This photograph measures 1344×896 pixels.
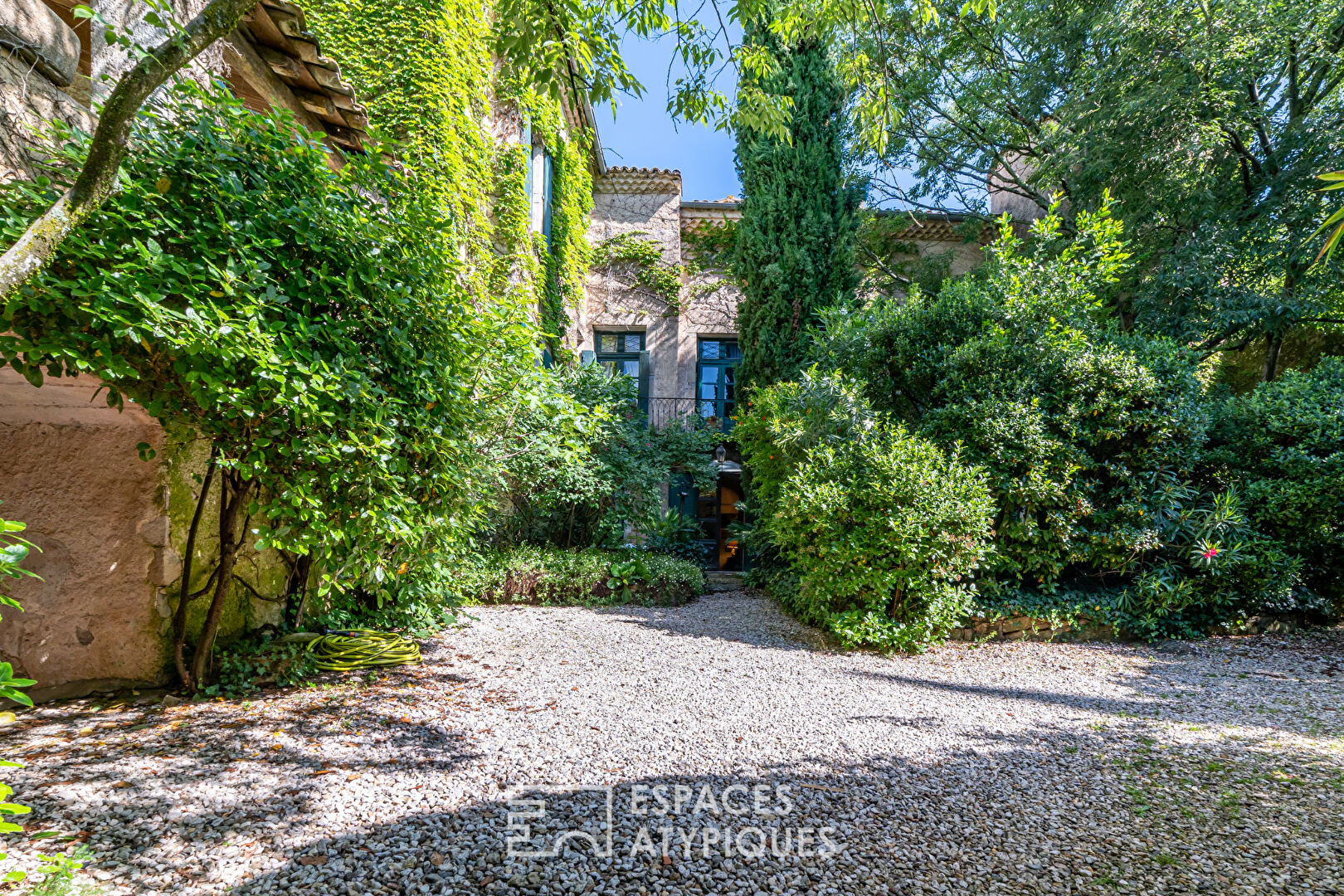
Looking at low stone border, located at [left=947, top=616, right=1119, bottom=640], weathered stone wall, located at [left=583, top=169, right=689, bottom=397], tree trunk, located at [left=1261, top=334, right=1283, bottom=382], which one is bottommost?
low stone border, located at [left=947, top=616, right=1119, bottom=640]

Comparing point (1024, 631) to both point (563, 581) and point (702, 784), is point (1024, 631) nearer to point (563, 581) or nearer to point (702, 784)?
point (702, 784)

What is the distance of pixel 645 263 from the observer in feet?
38.2

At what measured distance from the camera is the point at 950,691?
4.09 metres

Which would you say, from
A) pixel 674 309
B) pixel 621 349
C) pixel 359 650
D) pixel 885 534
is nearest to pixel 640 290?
pixel 674 309

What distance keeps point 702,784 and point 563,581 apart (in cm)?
459

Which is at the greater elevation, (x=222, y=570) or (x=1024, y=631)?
(x=222, y=570)

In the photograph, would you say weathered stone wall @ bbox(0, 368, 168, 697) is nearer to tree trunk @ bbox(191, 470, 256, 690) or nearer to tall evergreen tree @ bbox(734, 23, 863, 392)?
tree trunk @ bbox(191, 470, 256, 690)

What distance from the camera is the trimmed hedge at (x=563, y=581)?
6.68m

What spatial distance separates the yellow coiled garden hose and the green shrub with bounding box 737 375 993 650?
349cm

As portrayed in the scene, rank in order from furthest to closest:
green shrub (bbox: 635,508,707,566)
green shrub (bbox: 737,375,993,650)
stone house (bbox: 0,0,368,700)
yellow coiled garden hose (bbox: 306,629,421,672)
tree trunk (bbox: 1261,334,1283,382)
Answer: green shrub (bbox: 635,508,707,566), tree trunk (bbox: 1261,334,1283,382), green shrub (bbox: 737,375,993,650), yellow coiled garden hose (bbox: 306,629,421,672), stone house (bbox: 0,0,368,700)

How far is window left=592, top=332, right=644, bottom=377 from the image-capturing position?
38.8 ft

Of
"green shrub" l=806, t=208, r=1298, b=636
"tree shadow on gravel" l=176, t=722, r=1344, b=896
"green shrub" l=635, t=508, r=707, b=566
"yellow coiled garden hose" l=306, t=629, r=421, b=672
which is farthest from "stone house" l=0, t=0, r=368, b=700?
"green shrub" l=806, t=208, r=1298, b=636

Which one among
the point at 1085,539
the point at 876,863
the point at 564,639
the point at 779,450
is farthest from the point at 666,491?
the point at 876,863

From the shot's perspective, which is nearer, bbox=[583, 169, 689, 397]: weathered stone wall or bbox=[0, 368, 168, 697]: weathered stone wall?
bbox=[0, 368, 168, 697]: weathered stone wall
